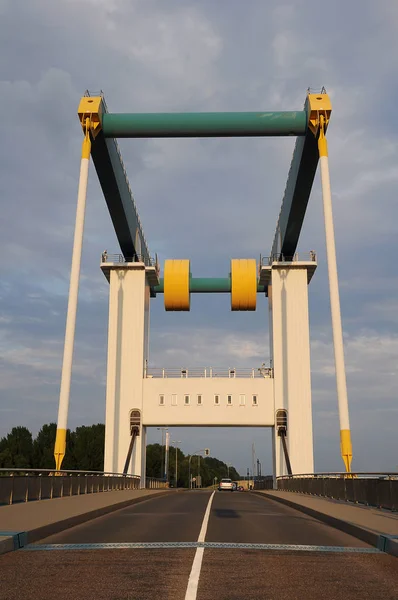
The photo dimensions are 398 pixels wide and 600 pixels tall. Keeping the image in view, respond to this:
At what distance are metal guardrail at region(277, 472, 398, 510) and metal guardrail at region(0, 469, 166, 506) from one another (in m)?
9.86

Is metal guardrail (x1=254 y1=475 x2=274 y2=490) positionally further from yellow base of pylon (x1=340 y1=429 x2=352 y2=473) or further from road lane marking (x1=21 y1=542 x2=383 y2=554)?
road lane marking (x1=21 y1=542 x2=383 y2=554)

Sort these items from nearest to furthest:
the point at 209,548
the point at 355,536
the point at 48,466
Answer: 1. the point at 209,548
2. the point at 355,536
3. the point at 48,466

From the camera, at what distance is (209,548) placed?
1087 cm

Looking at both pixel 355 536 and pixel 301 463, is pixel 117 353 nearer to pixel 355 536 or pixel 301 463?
pixel 301 463

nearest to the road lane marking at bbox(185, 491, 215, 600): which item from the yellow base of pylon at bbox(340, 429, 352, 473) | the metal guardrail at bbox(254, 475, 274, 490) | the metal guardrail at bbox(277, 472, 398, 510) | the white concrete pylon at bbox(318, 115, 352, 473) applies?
the metal guardrail at bbox(277, 472, 398, 510)

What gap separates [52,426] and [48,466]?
909cm

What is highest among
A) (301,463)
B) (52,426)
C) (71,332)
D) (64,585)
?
(52,426)

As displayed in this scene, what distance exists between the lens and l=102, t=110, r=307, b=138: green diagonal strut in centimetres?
3319

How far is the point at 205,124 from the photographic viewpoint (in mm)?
33062

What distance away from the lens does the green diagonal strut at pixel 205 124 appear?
33.2 m

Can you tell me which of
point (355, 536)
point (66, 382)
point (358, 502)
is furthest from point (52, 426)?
point (355, 536)

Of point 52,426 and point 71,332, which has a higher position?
point 52,426

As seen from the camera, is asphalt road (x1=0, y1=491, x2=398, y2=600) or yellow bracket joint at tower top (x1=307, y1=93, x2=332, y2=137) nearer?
asphalt road (x1=0, y1=491, x2=398, y2=600)

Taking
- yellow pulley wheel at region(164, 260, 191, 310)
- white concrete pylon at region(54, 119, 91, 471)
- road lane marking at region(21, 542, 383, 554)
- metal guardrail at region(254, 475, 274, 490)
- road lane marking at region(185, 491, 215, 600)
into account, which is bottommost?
road lane marking at region(185, 491, 215, 600)
